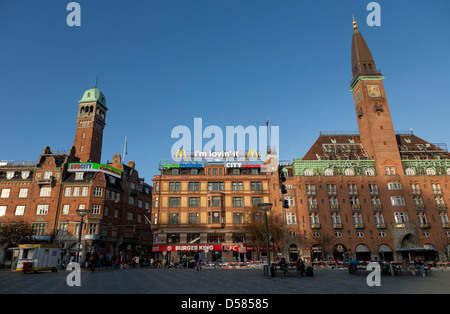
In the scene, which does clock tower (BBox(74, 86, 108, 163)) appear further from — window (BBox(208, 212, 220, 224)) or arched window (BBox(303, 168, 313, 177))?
arched window (BBox(303, 168, 313, 177))

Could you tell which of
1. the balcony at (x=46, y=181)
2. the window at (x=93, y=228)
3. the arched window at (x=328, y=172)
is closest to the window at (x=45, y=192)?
the balcony at (x=46, y=181)

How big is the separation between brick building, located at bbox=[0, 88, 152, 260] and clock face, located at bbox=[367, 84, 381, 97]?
184 feet

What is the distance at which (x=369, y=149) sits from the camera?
62781 mm

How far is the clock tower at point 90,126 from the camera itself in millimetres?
81938

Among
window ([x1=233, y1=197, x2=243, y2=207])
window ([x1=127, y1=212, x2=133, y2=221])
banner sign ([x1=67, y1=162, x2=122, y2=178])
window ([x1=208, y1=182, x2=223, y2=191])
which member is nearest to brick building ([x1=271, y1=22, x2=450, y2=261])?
window ([x1=233, y1=197, x2=243, y2=207])

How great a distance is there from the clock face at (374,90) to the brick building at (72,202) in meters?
56.1

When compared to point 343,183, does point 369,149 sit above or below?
above

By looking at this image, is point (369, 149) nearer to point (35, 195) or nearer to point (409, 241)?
point (409, 241)

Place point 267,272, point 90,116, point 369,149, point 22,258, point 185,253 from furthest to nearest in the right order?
point 90,116, point 369,149, point 185,253, point 22,258, point 267,272

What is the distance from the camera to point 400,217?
55375mm

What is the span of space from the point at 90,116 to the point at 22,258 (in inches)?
2506

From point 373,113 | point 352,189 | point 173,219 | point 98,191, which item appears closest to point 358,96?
point 373,113

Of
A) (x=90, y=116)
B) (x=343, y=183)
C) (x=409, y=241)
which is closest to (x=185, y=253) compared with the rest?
(x=343, y=183)

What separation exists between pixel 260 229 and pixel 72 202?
115 ft
